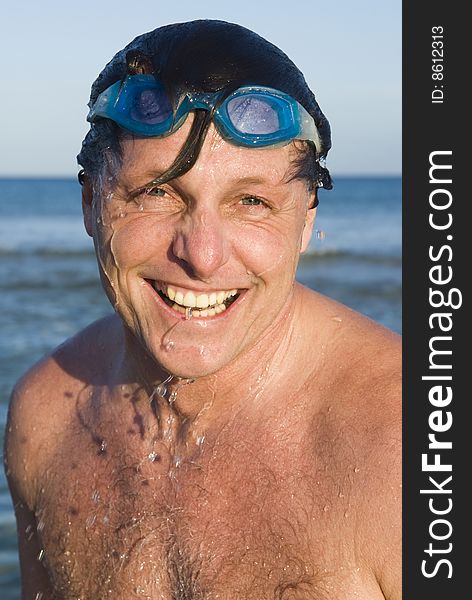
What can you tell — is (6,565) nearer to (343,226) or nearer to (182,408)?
(182,408)

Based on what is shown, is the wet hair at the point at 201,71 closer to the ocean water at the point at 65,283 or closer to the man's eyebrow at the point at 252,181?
the man's eyebrow at the point at 252,181

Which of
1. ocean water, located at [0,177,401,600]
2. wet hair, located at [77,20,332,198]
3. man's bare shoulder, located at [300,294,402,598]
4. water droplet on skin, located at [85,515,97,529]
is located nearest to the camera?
man's bare shoulder, located at [300,294,402,598]

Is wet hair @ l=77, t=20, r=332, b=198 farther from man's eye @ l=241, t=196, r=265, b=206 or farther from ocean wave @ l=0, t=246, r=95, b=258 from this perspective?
ocean wave @ l=0, t=246, r=95, b=258

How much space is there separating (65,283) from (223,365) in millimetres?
13712

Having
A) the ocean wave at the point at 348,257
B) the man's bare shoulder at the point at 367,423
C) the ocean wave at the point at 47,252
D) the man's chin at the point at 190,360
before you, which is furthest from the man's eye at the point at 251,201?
the ocean wave at the point at 47,252

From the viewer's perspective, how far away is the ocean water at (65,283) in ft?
30.1

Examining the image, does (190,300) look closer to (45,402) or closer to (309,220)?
(309,220)

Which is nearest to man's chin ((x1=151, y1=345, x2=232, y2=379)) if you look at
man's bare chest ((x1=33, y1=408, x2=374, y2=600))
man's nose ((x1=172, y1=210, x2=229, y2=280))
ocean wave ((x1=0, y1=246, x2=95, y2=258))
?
man's nose ((x1=172, y1=210, x2=229, y2=280))

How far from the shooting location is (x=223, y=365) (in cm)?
284

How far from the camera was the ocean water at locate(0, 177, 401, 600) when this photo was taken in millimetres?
9172

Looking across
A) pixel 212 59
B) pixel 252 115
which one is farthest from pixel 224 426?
pixel 212 59

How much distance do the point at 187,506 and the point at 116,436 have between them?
404 millimetres

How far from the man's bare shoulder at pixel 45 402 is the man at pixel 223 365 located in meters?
0.19

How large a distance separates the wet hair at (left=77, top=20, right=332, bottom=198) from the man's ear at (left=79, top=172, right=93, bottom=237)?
13cm
